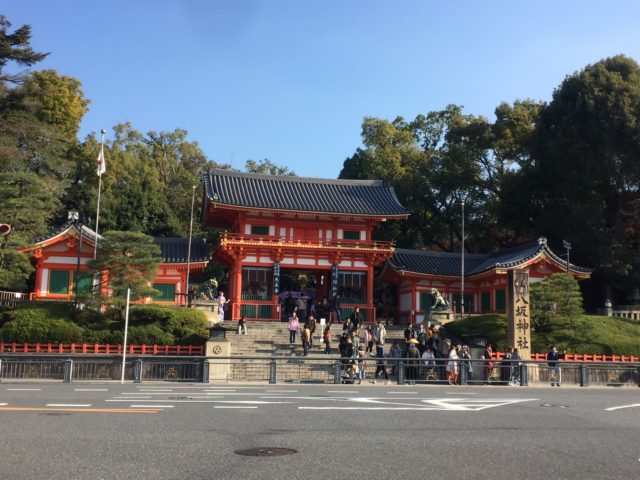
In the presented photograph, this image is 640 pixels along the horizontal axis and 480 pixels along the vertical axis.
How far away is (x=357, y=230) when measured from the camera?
40.1 metres

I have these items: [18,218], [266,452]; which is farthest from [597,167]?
[266,452]

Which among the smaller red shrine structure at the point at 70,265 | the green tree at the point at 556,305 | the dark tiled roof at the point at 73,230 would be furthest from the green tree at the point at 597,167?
the dark tiled roof at the point at 73,230

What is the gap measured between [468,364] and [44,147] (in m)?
30.3

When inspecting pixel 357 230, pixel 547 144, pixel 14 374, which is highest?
pixel 547 144

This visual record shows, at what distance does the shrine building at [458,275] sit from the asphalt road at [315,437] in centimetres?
2327

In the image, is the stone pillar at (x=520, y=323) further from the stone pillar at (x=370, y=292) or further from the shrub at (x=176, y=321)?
the stone pillar at (x=370, y=292)

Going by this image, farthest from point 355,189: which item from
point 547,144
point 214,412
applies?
point 214,412

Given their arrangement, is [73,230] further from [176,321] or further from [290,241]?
[290,241]

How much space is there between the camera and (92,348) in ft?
85.3

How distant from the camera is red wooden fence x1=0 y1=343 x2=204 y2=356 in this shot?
25828 mm

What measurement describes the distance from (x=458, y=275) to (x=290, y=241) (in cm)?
1114

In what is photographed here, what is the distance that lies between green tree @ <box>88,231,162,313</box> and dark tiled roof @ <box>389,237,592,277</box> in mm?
17456

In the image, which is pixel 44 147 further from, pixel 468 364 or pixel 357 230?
pixel 468 364

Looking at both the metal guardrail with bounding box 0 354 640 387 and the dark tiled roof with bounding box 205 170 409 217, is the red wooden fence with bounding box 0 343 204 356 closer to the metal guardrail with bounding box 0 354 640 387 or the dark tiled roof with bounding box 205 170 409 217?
the metal guardrail with bounding box 0 354 640 387
